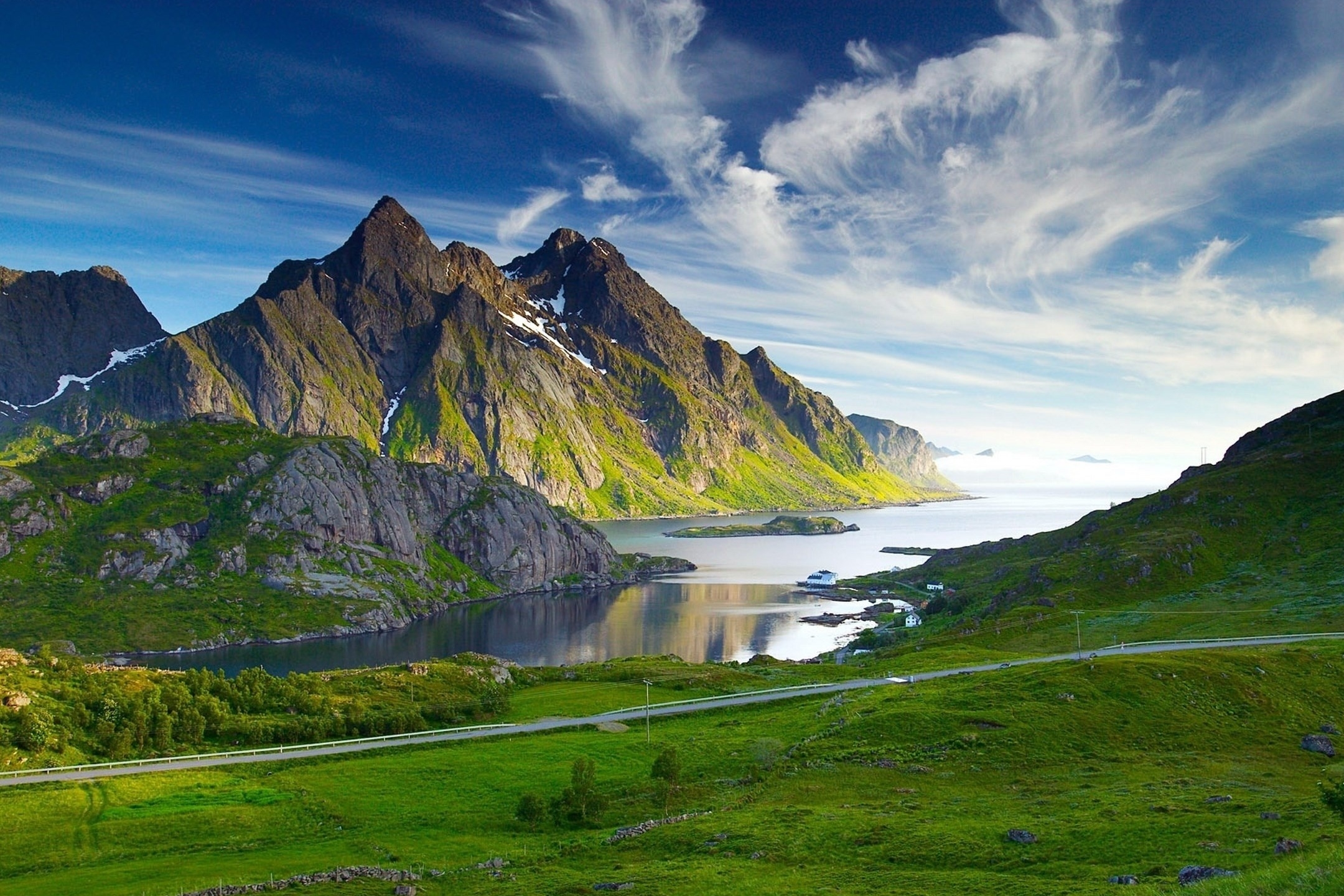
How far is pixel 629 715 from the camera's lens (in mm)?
87188

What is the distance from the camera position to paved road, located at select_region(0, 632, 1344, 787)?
217 ft

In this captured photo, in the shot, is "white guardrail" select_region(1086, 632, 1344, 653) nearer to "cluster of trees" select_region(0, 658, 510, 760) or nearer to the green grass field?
the green grass field

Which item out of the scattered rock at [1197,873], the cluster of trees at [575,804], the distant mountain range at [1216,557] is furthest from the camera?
the distant mountain range at [1216,557]

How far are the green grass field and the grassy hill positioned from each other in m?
32.8

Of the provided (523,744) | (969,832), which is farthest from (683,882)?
(523,744)

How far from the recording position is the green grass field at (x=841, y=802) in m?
39.2

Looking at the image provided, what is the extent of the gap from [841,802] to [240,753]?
53597mm

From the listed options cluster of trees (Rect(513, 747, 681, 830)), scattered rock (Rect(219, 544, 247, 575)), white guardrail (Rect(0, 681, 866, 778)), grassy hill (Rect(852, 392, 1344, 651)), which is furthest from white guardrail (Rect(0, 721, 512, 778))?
scattered rock (Rect(219, 544, 247, 575))

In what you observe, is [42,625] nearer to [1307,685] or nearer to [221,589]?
[221,589]

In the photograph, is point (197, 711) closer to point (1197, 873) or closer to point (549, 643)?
point (1197, 873)

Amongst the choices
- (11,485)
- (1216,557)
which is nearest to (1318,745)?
(1216,557)

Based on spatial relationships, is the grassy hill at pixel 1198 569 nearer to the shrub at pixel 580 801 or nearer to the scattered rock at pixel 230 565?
the shrub at pixel 580 801

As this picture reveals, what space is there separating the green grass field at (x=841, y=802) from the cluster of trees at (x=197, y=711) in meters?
10.1

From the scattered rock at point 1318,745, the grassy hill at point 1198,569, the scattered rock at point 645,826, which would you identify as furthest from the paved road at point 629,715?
the scattered rock at point 645,826
